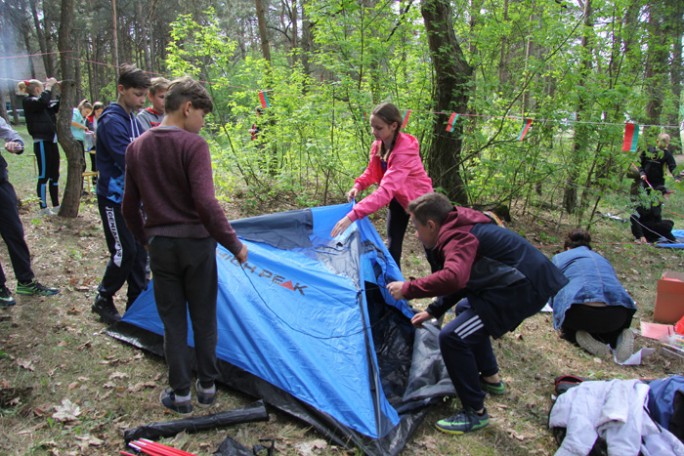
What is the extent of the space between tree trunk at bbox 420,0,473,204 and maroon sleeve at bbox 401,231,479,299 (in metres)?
4.16

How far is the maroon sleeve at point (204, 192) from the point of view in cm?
229

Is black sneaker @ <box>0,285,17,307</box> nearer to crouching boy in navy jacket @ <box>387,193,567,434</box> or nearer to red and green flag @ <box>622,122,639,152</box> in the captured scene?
crouching boy in navy jacket @ <box>387,193,567,434</box>

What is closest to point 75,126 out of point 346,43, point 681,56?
point 346,43

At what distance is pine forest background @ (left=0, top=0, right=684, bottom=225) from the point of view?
20.6 ft

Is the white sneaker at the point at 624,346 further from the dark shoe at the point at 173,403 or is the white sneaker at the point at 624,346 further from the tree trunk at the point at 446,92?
the dark shoe at the point at 173,403

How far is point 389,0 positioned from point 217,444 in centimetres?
559

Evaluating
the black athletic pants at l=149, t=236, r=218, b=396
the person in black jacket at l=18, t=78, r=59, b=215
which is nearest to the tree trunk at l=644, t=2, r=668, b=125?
the black athletic pants at l=149, t=236, r=218, b=396

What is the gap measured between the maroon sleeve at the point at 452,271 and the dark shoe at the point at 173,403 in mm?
1391

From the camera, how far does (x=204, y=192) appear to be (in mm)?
2305

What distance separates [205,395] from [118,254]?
127cm

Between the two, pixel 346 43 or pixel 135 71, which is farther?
pixel 346 43

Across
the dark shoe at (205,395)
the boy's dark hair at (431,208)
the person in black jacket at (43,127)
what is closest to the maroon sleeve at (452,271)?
the boy's dark hair at (431,208)

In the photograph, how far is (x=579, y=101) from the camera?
655cm

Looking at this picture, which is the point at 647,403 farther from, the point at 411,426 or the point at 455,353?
the point at 411,426
